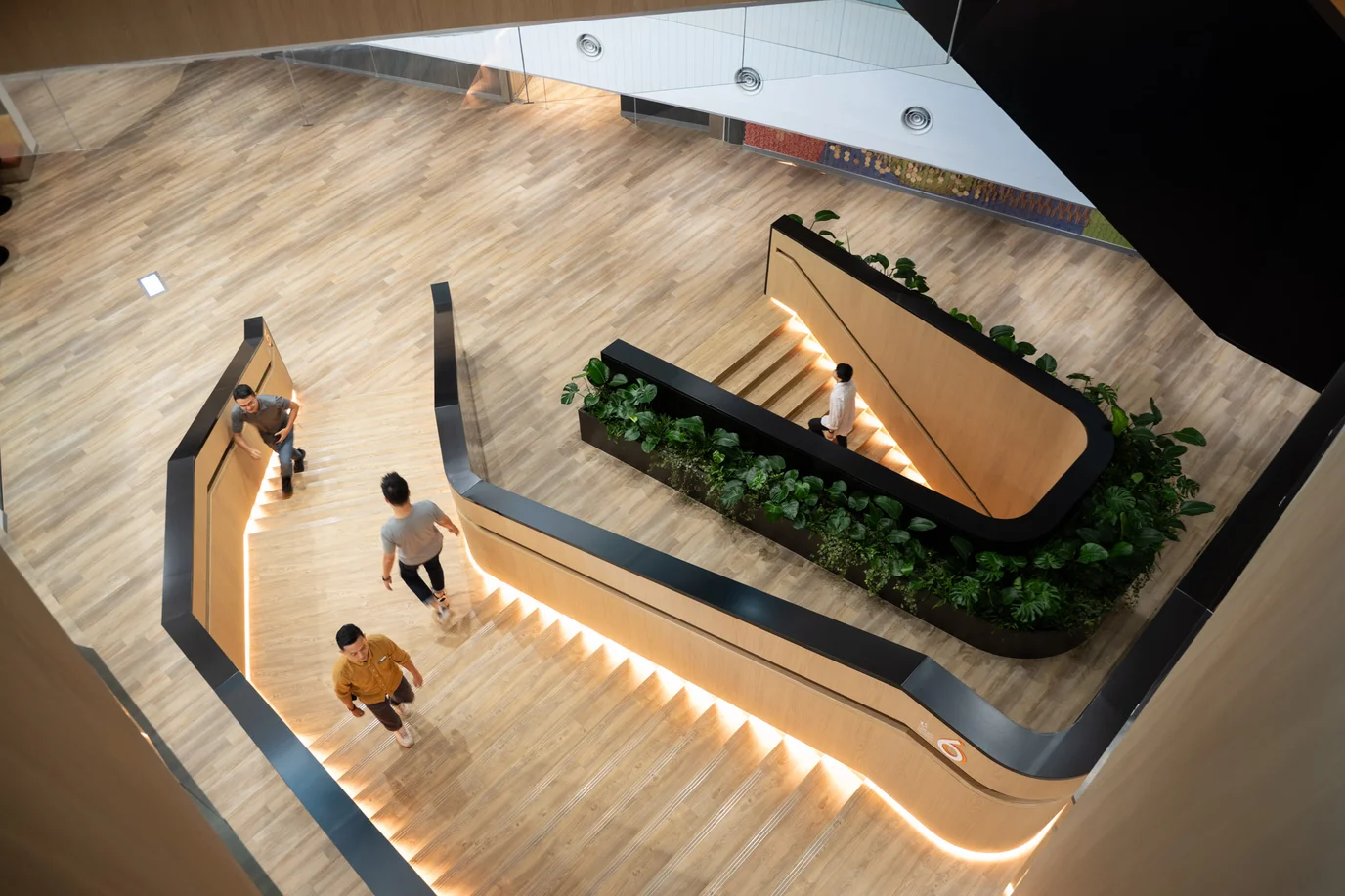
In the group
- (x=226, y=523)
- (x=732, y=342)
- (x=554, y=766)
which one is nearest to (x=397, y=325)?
(x=226, y=523)

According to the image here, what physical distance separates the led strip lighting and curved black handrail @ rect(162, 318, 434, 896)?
5.43 meters

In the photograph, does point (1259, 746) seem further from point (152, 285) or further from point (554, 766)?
point (152, 285)

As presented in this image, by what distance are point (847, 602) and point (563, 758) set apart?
2420 millimetres

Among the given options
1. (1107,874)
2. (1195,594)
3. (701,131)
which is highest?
(1107,874)

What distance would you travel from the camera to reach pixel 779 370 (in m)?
9.55

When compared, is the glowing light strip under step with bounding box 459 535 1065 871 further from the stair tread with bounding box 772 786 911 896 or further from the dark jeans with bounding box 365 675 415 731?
the dark jeans with bounding box 365 675 415 731

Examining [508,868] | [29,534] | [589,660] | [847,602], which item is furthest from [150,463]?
[847,602]

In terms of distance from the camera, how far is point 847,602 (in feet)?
24.1

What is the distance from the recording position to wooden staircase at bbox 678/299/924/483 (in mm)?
9289

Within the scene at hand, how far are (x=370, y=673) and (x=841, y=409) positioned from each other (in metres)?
4.27

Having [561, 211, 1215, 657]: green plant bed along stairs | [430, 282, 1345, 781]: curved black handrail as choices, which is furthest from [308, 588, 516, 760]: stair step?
[561, 211, 1215, 657]: green plant bed along stairs

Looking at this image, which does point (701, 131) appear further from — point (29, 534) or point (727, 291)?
point (29, 534)

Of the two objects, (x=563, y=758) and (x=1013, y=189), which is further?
(x=1013, y=189)

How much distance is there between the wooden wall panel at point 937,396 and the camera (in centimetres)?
782
